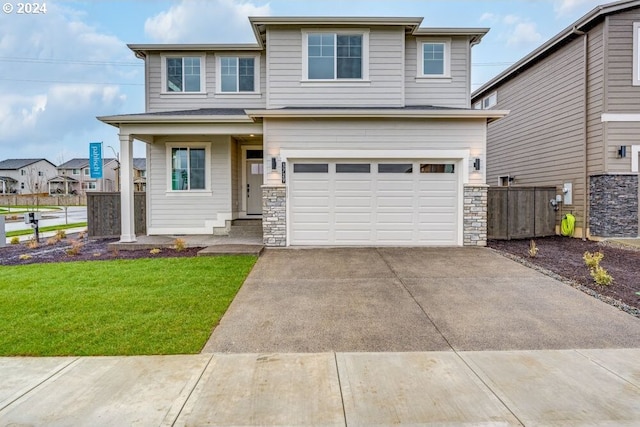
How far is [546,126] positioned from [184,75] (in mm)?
12412

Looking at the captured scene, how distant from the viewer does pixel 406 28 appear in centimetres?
1141

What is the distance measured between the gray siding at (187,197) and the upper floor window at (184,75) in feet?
6.30

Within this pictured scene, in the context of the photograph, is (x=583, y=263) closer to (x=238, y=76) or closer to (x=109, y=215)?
(x=238, y=76)

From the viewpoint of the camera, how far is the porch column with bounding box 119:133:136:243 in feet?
33.8

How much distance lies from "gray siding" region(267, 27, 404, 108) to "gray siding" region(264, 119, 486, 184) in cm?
160

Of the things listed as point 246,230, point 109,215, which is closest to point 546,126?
point 246,230

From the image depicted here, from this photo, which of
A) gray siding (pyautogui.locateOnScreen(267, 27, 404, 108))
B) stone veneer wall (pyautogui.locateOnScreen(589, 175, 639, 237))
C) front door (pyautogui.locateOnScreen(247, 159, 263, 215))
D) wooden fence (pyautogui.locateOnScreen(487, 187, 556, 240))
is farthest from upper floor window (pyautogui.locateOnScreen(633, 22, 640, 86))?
front door (pyautogui.locateOnScreen(247, 159, 263, 215))

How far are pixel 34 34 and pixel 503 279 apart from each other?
108 ft

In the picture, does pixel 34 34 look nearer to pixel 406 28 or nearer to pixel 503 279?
pixel 406 28

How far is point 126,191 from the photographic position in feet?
33.6

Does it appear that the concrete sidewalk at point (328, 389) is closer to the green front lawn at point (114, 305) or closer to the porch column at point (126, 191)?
the green front lawn at point (114, 305)

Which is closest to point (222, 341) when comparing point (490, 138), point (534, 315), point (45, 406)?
point (45, 406)

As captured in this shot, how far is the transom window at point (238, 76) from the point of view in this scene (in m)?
12.5

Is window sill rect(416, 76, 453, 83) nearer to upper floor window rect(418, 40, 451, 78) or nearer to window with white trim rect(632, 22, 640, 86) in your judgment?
upper floor window rect(418, 40, 451, 78)
